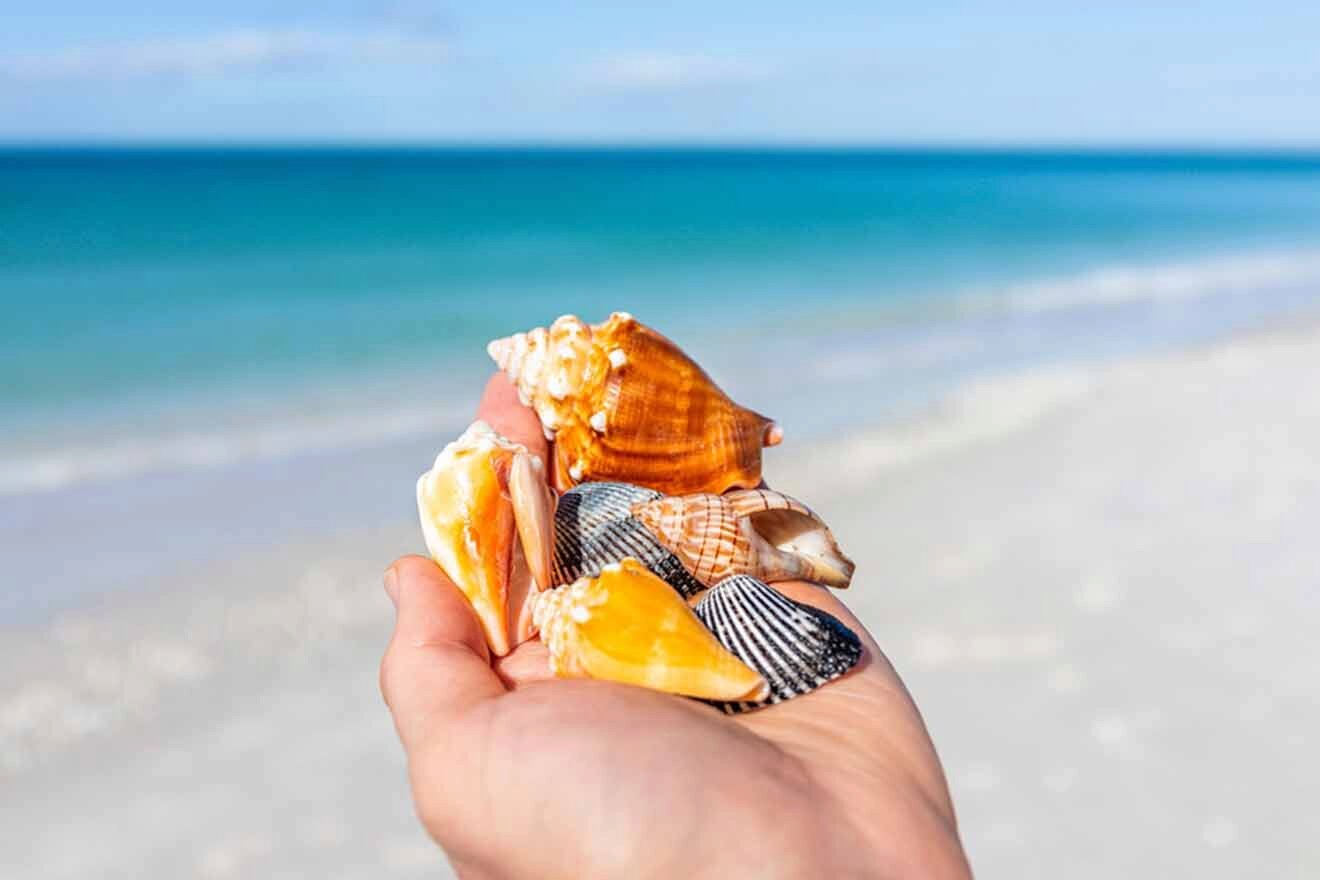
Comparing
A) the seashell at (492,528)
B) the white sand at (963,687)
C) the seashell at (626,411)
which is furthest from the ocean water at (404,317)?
the seashell at (492,528)

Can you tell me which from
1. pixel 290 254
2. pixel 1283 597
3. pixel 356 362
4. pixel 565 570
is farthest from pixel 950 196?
pixel 565 570

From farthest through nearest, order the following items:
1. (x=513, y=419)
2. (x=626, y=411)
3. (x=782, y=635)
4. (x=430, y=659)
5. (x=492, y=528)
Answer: (x=513, y=419) < (x=626, y=411) < (x=492, y=528) < (x=782, y=635) < (x=430, y=659)

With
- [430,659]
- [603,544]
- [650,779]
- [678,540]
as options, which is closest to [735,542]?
[678,540]

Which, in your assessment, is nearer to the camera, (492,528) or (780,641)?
(780,641)

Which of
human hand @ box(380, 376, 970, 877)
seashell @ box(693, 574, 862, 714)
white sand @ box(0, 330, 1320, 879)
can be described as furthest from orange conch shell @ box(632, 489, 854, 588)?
white sand @ box(0, 330, 1320, 879)

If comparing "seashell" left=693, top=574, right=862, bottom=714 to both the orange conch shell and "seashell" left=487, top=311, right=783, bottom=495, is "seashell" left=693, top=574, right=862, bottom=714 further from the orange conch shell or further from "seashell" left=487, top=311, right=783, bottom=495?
"seashell" left=487, top=311, right=783, bottom=495

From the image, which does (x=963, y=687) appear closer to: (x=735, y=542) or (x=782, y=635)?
(x=735, y=542)
